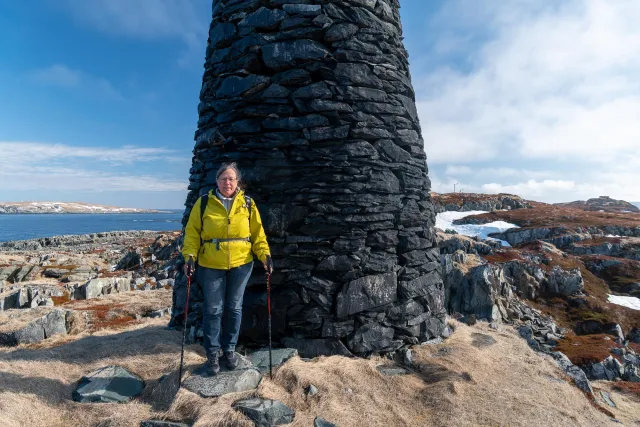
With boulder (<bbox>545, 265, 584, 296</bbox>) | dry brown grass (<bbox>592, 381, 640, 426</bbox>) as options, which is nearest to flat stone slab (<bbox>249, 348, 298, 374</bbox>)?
dry brown grass (<bbox>592, 381, 640, 426</bbox>)

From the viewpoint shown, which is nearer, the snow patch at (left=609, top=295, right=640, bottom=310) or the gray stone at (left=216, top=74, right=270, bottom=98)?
the gray stone at (left=216, top=74, right=270, bottom=98)

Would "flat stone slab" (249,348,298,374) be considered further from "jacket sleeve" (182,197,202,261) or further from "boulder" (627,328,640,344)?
"boulder" (627,328,640,344)

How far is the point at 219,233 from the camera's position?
188 inches

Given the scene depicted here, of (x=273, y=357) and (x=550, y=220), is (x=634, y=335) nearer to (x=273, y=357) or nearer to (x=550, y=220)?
(x=273, y=357)

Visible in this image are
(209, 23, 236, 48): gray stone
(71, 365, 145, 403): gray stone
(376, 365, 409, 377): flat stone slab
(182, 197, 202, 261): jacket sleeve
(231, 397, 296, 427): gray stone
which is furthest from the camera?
(209, 23, 236, 48): gray stone

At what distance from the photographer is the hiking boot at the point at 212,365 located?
15.0 feet

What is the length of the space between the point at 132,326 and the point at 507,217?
155 feet

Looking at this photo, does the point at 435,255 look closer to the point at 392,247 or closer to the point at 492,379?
the point at 392,247

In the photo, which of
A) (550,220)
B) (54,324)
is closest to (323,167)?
(54,324)

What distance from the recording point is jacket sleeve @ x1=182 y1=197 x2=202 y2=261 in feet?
15.9

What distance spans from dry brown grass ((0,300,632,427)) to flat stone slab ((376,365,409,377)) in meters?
0.12

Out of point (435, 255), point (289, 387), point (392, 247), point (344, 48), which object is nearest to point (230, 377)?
point (289, 387)

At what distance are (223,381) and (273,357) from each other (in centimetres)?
105

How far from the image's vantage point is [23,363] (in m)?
5.29
